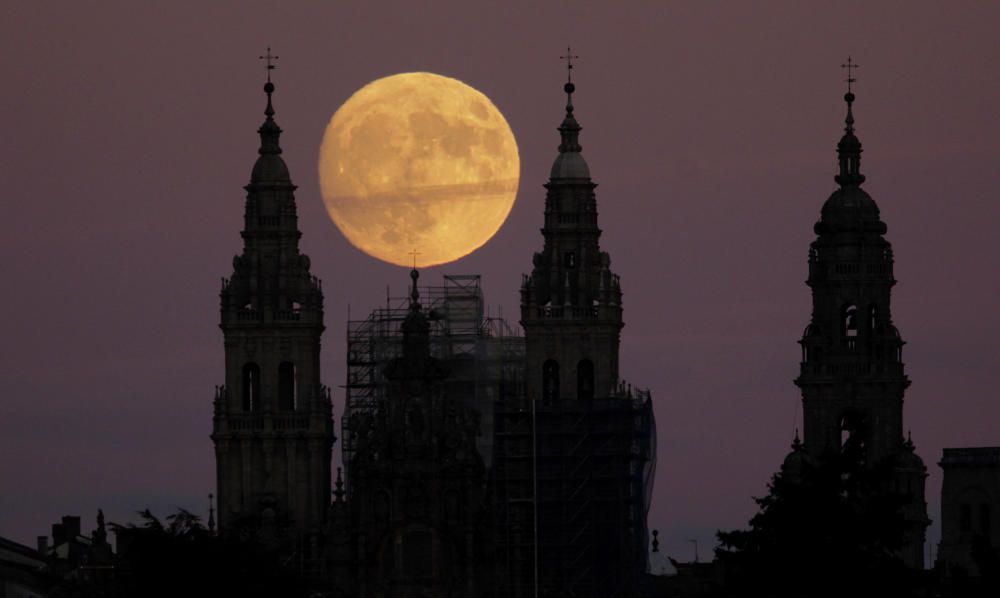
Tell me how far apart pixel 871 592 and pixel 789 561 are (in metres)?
3.69

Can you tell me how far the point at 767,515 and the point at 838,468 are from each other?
324 cm

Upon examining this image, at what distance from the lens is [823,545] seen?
19425 cm

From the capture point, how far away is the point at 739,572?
650ft

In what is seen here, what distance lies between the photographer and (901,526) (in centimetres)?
19538

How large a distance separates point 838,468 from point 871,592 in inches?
361

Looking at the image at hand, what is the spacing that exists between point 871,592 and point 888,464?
9.29 metres

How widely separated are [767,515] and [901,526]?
549 centimetres

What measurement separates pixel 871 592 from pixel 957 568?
25.7 feet

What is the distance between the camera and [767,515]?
7815 inches

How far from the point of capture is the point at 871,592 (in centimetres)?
19138

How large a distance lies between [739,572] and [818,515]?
13.5 feet

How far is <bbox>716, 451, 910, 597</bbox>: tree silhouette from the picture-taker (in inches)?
7579

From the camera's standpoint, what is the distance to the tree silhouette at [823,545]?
632ft
